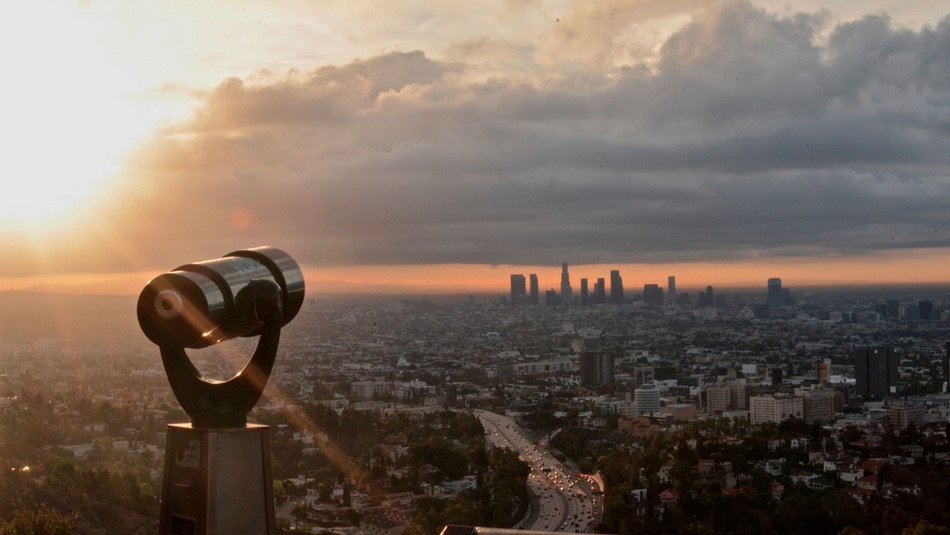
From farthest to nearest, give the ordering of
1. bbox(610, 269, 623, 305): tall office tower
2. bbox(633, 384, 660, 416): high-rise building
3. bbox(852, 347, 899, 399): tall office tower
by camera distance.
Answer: bbox(610, 269, 623, 305): tall office tower < bbox(852, 347, 899, 399): tall office tower < bbox(633, 384, 660, 416): high-rise building

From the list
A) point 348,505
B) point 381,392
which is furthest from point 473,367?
point 348,505

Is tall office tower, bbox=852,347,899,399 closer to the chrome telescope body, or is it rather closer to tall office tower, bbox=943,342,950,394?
tall office tower, bbox=943,342,950,394

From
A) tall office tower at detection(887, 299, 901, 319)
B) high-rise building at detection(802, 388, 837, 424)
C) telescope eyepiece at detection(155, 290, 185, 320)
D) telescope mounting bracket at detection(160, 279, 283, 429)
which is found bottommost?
high-rise building at detection(802, 388, 837, 424)

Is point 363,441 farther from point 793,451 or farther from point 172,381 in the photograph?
point 172,381

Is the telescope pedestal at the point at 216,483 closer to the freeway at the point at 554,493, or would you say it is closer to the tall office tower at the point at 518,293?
the freeway at the point at 554,493

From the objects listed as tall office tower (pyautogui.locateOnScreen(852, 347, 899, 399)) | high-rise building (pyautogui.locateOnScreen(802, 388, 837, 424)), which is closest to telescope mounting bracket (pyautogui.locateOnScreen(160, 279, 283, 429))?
high-rise building (pyautogui.locateOnScreen(802, 388, 837, 424))

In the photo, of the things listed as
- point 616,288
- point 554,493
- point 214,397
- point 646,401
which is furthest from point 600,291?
point 214,397
